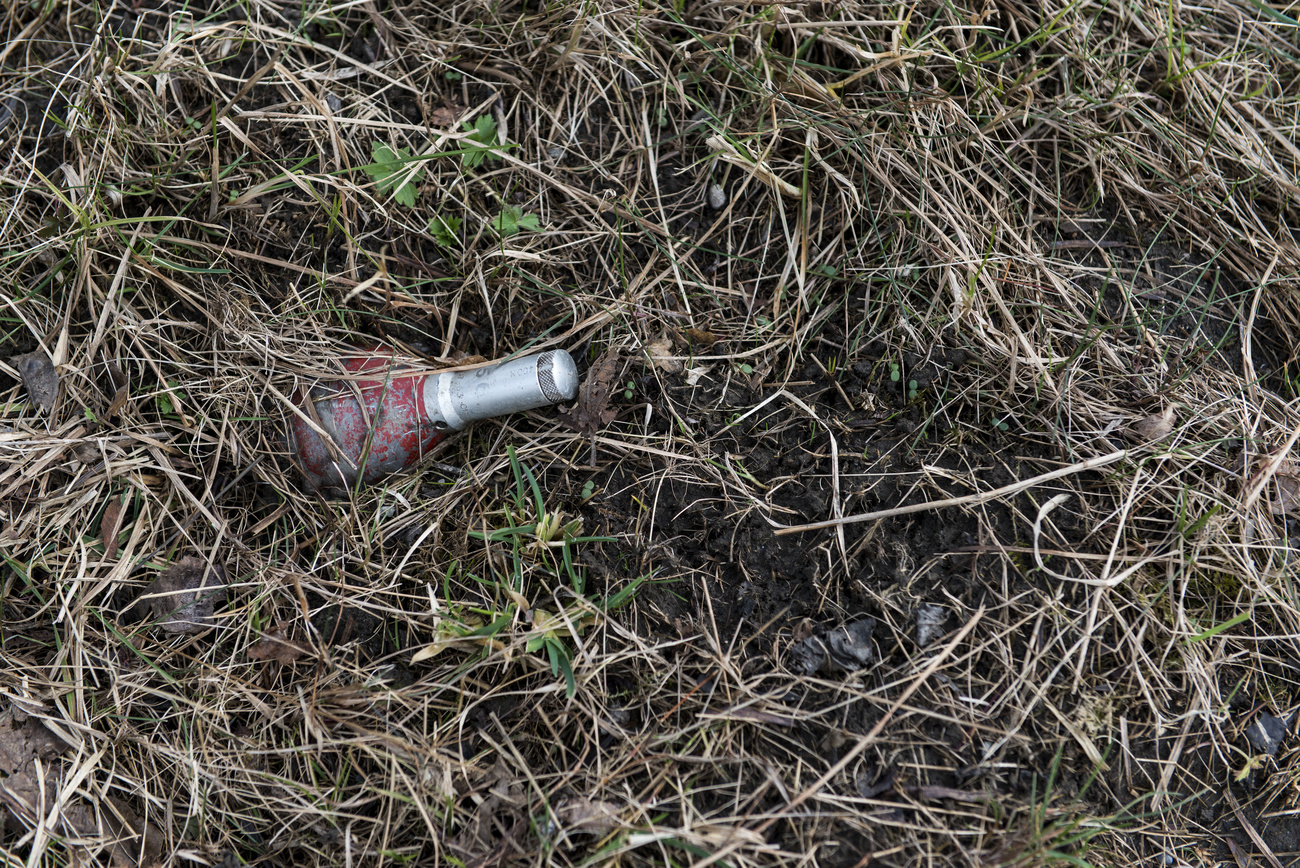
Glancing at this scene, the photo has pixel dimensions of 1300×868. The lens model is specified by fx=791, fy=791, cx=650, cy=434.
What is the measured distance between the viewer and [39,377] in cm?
→ 204

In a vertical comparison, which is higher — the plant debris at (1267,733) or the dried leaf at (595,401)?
the dried leaf at (595,401)

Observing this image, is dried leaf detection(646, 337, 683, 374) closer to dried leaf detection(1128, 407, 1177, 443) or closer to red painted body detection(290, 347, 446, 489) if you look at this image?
red painted body detection(290, 347, 446, 489)

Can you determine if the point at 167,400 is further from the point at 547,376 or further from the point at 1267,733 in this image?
the point at 1267,733

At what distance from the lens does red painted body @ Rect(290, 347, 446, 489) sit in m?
2.03

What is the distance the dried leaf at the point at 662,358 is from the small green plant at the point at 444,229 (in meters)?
0.63

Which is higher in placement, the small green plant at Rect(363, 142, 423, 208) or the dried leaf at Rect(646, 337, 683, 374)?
the small green plant at Rect(363, 142, 423, 208)

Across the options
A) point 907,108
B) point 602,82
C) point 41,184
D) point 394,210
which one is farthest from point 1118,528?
point 41,184

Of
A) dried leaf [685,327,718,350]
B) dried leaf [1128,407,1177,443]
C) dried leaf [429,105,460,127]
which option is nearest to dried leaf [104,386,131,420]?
dried leaf [429,105,460,127]

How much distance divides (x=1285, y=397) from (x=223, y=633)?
2757mm

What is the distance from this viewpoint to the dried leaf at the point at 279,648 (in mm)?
1873

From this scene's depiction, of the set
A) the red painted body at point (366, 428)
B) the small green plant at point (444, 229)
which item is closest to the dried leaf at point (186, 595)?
the red painted body at point (366, 428)

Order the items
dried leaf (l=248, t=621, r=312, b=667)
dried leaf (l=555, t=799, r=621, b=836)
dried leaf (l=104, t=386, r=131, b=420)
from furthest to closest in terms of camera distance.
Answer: dried leaf (l=104, t=386, r=131, b=420), dried leaf (l=248, t=621, r=312, b=667), dried leaf (l=555, t=799, r=621, b=836)

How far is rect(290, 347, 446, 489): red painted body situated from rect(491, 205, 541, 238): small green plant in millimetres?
452

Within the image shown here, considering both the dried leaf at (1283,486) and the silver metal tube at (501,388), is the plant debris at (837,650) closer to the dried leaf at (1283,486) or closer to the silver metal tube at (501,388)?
the silver metal tube at (501,388)
